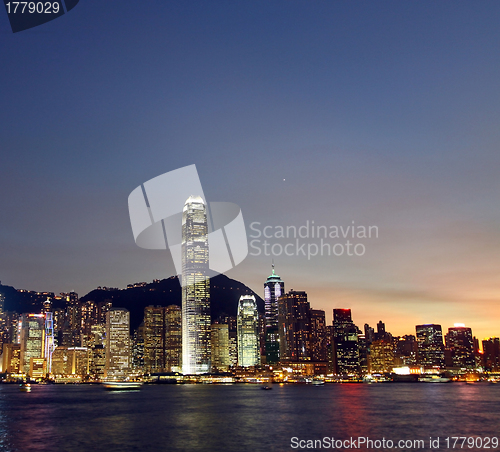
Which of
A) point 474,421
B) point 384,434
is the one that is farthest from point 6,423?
point 474,421

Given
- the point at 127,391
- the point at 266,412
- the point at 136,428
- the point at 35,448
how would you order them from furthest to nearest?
the point at 127,391 < the point at 266,412 < the point at 136,428 < the point at 35,448

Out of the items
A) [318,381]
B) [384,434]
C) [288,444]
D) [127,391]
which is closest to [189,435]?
[288,444]

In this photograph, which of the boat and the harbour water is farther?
the boat

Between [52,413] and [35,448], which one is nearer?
[35,448]

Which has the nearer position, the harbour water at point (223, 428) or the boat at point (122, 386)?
the harbour water at point (223, 428)

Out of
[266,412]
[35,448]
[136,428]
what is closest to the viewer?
[35,448]

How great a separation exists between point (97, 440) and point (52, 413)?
31.7 meters

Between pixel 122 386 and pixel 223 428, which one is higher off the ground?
pixel 223 428

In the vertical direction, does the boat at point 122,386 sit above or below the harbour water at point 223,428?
below

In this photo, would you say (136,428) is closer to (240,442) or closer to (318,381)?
(240,442)

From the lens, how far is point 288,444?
145ft

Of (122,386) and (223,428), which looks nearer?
(223,428)

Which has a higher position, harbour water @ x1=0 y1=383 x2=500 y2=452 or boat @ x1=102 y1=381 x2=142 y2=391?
harbour water @ x1=0 y1=383 x2=500 y2=452

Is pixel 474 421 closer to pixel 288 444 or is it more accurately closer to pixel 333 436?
pixel 333 436
